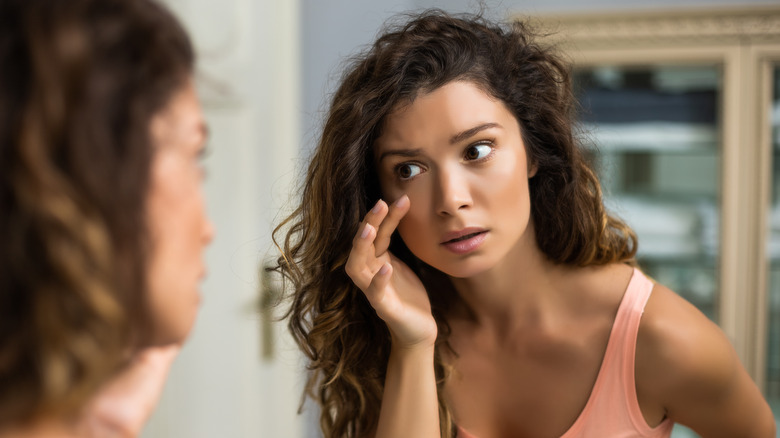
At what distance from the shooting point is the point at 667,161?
242 centimetres

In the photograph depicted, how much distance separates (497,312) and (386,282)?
0.97 feet

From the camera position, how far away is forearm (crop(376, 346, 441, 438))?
1.10 meters

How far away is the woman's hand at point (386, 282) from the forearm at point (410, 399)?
0.08 feet

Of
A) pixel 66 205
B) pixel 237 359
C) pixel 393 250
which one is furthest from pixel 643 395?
pixel 237 359

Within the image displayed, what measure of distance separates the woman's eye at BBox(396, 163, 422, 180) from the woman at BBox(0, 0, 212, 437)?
536 mm

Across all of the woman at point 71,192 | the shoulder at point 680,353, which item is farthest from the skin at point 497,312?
the woman at point 71,192

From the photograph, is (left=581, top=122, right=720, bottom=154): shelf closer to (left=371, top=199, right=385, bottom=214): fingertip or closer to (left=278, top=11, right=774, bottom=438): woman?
(left=278, top=11, right=774, bottom=438): woman

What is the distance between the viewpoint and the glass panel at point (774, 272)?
2270 millimetres

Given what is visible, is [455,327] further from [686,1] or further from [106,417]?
[686,1]

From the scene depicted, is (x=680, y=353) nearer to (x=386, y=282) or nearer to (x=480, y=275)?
(x=480, y=275)

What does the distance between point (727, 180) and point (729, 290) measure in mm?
362

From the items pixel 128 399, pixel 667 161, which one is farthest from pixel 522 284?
pixel 667 161

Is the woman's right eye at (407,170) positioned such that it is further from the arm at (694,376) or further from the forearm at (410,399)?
the arm at (694,376)

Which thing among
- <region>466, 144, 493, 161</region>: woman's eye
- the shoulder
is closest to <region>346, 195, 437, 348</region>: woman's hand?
<region>466, 144, 493, 161</region>: woman's eye
